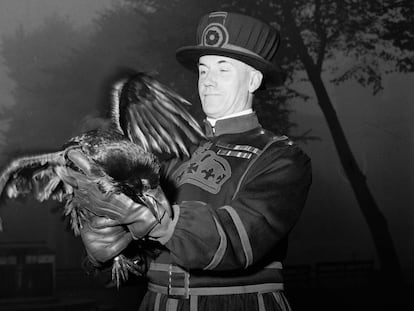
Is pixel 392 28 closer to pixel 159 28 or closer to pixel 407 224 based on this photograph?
pixel 407 224

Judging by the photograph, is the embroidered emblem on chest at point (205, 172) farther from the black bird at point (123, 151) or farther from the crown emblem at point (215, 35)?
the crown emblem at point (215, 35)

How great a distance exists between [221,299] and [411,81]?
3.95 m

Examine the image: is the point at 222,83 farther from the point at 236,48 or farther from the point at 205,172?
the point at 205,172

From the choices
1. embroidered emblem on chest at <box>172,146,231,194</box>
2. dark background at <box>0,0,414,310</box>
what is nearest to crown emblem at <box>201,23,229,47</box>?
embroidered emblem on chest at <box>172,146,231,194</box>

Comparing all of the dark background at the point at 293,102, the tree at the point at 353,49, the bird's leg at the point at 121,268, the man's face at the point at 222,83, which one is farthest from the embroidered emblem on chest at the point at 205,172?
the tree at the point at 353,49

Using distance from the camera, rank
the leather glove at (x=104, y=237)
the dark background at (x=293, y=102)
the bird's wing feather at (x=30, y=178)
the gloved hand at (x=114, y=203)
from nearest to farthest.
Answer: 1. the gloved hand at (x=114, y=203)
2. the leather glove at (x=104, y=237)
3. the bird's wing feather at (x=30, y=178)
4. the dark background at (x=293, y=102)

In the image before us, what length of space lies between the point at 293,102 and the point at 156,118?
327cm

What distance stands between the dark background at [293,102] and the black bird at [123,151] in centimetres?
226

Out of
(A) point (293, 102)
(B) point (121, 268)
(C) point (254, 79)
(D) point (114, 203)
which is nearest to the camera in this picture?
(D) point (114, 203)

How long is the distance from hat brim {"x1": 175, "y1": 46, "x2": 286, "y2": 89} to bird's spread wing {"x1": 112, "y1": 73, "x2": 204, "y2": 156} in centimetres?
9

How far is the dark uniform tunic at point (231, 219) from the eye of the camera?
1367mm

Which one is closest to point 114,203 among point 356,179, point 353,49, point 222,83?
point 222,83

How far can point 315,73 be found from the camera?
5.02 metres

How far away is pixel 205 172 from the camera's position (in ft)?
5.38
